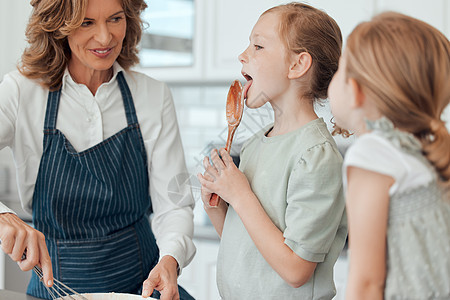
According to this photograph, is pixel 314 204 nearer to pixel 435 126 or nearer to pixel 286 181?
pixel 286 181

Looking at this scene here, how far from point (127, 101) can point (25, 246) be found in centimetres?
51

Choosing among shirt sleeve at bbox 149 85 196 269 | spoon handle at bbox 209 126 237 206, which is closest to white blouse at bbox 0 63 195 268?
shirt sleeve at bbox 149 85 196 269

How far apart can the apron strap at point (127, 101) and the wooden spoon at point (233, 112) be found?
1.21ft

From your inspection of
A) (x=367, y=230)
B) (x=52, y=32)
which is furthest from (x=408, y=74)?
(x=52, y=32)

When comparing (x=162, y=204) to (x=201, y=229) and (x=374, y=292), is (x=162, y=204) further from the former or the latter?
(x=201, y=229)

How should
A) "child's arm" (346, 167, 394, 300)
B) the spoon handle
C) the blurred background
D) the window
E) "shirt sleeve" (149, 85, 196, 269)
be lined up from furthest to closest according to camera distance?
the window < the blurred background < "shirt sleeve" (149, 85, 196, 269) < the spoon handle < "child's arm" (346, 167, 394, 300)

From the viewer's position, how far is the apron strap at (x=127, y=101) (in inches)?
52.6

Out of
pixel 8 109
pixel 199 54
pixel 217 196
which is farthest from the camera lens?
pixel 199 54

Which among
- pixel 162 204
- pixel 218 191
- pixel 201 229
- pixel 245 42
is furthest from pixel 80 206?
pixel 245 42

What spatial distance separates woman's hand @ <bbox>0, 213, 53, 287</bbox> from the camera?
0.96 metres

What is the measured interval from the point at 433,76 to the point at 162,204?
0.86 meters

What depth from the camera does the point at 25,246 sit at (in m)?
0.97

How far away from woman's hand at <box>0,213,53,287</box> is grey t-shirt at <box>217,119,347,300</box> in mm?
344

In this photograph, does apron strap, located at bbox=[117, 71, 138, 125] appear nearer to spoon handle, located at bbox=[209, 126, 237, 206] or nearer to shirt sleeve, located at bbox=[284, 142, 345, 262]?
spoon handle, located at bbox=[209, 126, 237, 206]
